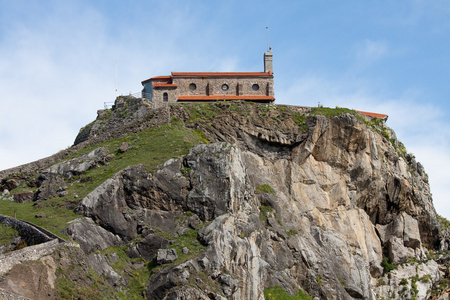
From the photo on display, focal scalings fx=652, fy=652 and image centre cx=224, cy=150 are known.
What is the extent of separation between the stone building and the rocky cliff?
450 centimetres

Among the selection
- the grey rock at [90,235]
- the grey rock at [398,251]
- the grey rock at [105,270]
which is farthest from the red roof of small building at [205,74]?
the grey rock at [105,270]

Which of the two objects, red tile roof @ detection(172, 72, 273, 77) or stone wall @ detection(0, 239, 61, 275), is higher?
red tile roof @ detection(172, 72, 273, 77)

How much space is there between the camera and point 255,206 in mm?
48656

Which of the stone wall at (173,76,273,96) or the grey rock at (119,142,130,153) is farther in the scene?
the stone wall at (173,76,273,96)

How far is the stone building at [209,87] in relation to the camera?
2544 inches

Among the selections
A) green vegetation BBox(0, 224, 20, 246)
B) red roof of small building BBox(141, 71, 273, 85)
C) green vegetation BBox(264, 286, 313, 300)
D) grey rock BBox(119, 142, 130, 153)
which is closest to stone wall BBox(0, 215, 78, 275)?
green vegetation BBox(0, 224, 20, 246)

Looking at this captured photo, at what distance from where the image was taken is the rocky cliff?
1559 inches

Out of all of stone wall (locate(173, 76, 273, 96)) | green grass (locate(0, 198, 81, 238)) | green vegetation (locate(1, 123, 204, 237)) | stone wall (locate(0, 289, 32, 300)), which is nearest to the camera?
stone wall (locate(0, 289, 32, 300))

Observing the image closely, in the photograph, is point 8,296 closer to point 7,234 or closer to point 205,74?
point 7,234

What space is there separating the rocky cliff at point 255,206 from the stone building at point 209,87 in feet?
14.8

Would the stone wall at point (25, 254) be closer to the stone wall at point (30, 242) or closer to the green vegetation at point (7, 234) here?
the stone wall at point (30, 242)

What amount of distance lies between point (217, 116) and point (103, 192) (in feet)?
60.1

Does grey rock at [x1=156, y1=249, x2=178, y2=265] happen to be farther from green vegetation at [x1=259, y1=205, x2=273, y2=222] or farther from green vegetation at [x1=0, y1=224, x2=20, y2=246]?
green vegetation at [x1=259, y1=205, x2=273, y2=222]

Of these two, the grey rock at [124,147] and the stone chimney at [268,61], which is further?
the stone chimney at [268,61]
